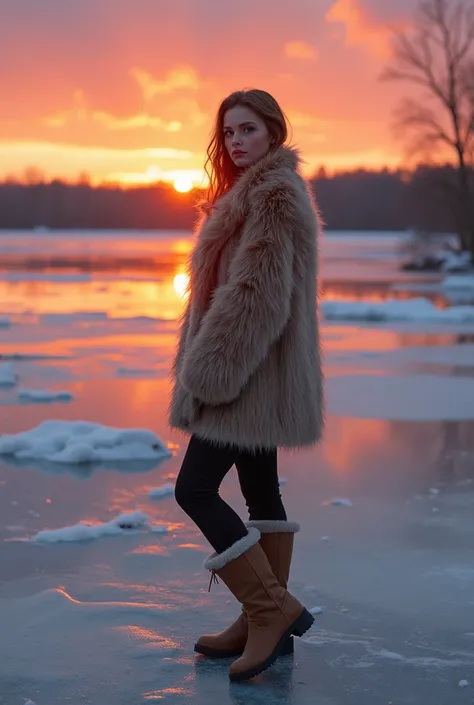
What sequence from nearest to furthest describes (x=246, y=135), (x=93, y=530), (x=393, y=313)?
(x=246, y=135), (x=93, y=530), (x=393, y=313)

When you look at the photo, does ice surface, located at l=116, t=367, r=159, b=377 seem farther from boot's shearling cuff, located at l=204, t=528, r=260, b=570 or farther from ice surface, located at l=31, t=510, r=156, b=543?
boot's shearling cuff, located at l=204, t=528, r=260, b=570

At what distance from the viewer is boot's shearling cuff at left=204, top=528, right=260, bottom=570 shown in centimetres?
299

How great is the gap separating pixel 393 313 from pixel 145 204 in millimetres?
120084

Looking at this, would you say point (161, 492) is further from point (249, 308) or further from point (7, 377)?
point (7, 377)

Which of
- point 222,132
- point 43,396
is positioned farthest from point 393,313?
point 222,132

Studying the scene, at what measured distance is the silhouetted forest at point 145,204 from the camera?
12150 centimetres

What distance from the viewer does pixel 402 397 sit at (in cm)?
833

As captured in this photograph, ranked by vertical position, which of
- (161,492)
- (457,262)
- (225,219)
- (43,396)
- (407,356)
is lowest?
(161,492)

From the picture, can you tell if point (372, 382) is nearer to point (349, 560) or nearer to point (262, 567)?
point (349, 560)

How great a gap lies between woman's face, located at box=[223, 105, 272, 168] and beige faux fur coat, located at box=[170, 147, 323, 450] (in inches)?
2.8

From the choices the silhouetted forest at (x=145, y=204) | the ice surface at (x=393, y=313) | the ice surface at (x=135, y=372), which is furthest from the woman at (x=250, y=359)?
the silhouetted forest at (x=145, y=204)

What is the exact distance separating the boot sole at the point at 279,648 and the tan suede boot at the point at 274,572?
0.05 metres

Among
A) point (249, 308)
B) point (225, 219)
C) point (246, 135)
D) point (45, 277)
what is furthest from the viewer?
point (45, 277)

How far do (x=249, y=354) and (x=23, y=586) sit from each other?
Answer: 148 centimetres
